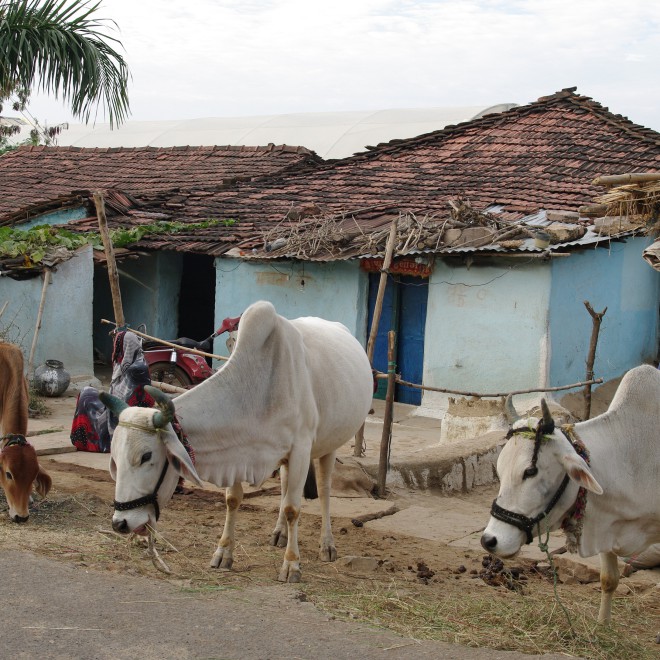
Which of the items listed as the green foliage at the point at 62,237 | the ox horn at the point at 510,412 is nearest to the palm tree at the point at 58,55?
the green foliage at the point at 62,237

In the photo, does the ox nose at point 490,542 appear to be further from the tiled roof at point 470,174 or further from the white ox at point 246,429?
the tiled roof at point 470,174

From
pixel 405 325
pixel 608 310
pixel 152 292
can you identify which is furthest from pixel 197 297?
pixel 608 310

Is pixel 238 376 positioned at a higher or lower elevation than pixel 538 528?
higher

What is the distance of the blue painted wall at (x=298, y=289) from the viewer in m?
13.4

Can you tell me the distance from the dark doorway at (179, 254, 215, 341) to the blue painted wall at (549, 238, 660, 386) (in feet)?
22.2

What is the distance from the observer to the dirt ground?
15.9ft

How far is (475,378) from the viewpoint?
12.4 meters

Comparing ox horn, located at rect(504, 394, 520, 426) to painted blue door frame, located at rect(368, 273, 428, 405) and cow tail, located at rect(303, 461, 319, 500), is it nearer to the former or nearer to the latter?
cow tail, located at rect(303, 461, 319, 500)

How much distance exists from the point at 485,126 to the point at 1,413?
1179 cm

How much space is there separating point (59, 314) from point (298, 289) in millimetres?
3333

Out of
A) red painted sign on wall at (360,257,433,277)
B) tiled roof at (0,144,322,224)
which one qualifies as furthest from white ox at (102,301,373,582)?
tiled roof at (0,144,322,224)

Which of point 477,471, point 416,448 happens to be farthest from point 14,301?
point 477,471

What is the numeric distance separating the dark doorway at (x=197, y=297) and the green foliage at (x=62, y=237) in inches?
57.9

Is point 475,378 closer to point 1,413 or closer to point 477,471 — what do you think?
point 477,471
